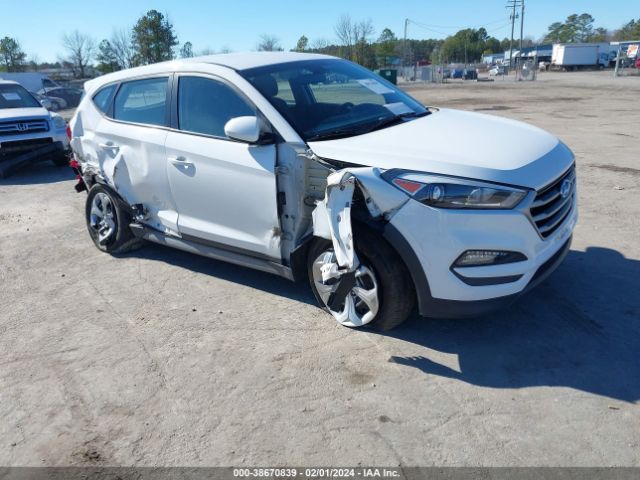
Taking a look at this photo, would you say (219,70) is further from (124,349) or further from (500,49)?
(500,49)

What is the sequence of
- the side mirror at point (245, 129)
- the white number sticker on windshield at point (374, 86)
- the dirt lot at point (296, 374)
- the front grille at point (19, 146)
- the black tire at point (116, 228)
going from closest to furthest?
the dirt lot at point (296, 374) < the side mirror at point (245, 129) < the white number sticker on windshield at point (374, 86) < the black tire at point (116, 228) < the front grille at point (19, 146)

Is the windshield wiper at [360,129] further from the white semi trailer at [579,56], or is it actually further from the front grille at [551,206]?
the white semi trailer at [579,56]

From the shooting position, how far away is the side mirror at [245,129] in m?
3.88

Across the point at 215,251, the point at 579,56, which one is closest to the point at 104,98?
the point at 215,251

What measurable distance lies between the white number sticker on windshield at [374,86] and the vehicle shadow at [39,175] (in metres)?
7.34

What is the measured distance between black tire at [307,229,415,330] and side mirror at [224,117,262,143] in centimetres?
91

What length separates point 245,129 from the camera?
3.88m

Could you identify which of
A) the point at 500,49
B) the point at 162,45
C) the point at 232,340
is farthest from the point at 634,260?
the point at 500,49

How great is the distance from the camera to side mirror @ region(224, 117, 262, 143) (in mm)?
3875

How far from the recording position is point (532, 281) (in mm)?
3494

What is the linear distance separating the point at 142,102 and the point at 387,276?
10.1 ft

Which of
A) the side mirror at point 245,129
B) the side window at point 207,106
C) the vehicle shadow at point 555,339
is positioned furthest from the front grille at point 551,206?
the side window at point 207,106

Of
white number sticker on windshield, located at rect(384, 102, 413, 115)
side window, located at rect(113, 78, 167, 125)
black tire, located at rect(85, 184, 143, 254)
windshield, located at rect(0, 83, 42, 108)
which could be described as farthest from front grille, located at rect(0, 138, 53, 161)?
white number sticker on windshield, located at rect(384, 102, 413, 115)

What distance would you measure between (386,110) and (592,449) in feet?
9.43
